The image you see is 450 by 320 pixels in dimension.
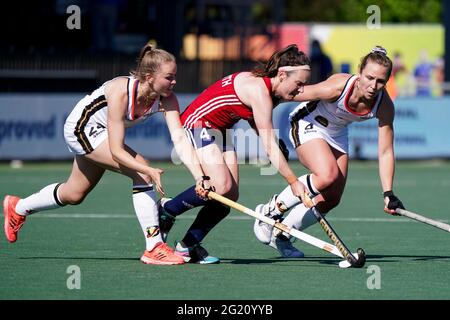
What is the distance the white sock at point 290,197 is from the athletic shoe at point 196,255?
0.78 m

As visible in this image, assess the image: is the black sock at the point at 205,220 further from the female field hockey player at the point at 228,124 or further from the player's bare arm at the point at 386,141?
the player's bare arm at the point at 386,141

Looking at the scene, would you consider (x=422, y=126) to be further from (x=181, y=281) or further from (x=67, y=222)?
(x=181, y=281)

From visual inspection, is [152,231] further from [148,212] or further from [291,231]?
[291,231]

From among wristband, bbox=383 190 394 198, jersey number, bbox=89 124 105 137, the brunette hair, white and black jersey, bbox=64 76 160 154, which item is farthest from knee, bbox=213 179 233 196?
wristband, bbox=383 190 394 198

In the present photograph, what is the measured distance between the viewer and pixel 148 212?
8266 millimetres

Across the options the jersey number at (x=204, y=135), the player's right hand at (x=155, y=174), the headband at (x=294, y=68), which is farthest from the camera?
the jersey number at (x=204, y=135)

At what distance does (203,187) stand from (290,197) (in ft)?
3.55

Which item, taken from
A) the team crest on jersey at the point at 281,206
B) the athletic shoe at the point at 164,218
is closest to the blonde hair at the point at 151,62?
the athletic shoe at the point at 164,218

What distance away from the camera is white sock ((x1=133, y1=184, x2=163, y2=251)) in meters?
8.27

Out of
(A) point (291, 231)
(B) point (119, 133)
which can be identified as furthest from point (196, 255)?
(B) point (119, 133)

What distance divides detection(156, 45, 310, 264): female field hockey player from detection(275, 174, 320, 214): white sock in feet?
2.14

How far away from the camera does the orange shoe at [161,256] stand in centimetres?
829

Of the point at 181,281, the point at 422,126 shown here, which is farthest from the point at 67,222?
the point at 422,126

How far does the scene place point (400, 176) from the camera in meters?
17.0
